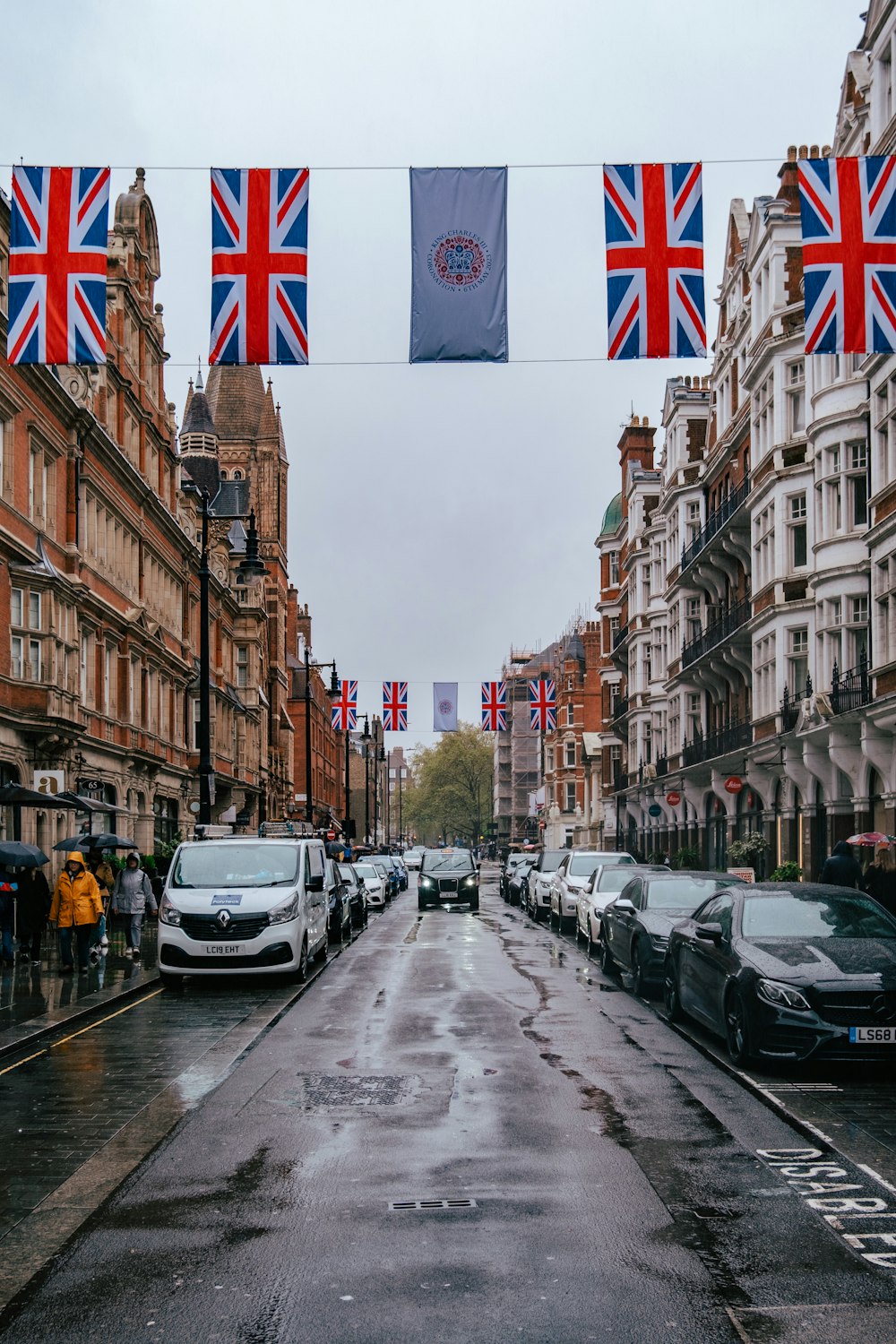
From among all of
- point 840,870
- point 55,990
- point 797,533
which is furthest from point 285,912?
point 797,533

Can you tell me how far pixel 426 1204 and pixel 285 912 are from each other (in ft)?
36.1

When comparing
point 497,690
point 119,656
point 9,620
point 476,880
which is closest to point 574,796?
point 497,690

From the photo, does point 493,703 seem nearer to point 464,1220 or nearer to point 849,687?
point 849,687

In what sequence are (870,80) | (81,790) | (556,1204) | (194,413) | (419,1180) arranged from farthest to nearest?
(194,413) → (81,790) → (870,80) → (419,1180) → (556,1204)

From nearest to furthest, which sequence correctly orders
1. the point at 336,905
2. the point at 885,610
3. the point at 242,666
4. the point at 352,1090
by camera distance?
the point at 352,1090, the point at 336,905, the point at 885,610, the point at 242,666

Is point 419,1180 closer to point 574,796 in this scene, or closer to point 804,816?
point 804,816

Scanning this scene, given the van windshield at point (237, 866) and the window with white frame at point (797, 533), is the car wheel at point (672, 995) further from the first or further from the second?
the window with white frame at point (797, 533)

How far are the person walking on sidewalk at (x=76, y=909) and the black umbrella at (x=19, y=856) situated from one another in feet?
1.51

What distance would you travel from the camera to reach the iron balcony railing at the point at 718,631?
40938mm

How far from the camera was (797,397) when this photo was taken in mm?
36625

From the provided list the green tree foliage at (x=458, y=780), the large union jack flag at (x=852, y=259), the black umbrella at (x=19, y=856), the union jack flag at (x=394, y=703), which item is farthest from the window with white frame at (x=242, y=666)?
the green tree foliage at (x=458, y=780)

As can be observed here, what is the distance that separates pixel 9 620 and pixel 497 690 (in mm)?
30030

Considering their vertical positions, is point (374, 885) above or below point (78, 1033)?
below

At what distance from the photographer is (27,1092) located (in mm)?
10492
